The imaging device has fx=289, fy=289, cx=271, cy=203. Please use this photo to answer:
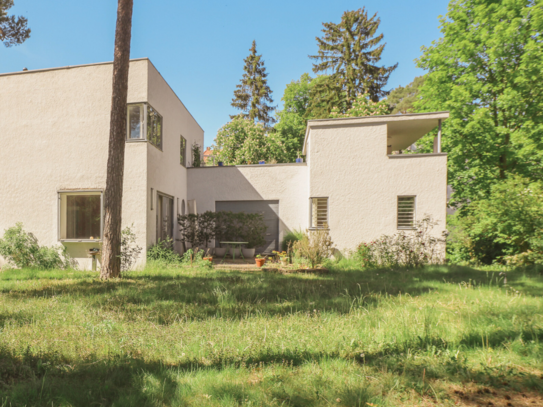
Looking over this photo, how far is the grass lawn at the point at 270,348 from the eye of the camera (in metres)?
2.31

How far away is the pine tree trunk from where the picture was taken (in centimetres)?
702

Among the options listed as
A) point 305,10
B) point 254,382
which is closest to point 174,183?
point 305,10

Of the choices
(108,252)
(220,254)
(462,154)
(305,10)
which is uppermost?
(305,10)

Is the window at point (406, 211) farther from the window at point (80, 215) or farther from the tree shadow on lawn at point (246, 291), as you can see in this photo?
the window at point (80, 215)

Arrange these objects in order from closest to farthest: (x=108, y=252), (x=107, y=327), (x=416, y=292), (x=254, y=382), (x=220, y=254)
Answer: (x=254, y=382) < (x=107, y=327) < (x=416, y=292) < (x=108, y=252) < (x=220, y=254)

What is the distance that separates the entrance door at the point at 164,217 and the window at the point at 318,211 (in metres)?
5.44

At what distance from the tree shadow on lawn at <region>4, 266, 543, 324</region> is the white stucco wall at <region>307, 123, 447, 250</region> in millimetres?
2802

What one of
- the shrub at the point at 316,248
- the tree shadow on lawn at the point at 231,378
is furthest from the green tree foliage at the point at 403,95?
the tree shadow on lawn at the point at 231,378

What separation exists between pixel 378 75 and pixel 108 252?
22.4 m

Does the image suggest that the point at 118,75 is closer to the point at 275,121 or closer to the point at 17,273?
the point at 17,273

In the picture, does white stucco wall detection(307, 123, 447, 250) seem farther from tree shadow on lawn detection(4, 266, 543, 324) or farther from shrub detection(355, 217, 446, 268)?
tree shadow on lawn detection(4, 266, 543, 324)

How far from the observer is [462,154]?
1283 centimetres

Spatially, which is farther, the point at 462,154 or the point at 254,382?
the point at 462,154

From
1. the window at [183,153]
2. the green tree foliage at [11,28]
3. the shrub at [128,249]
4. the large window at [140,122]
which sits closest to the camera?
the shrub at [128,249]
